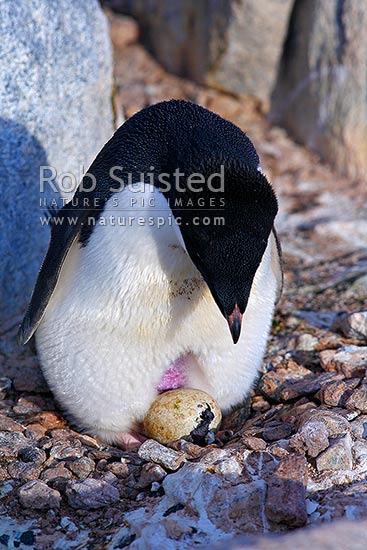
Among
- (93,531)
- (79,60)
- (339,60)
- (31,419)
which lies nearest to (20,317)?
(31,419)

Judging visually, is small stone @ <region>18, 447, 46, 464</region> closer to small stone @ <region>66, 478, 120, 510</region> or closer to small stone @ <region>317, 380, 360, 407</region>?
small stone @ <region>66, 478, 120, 510</region>

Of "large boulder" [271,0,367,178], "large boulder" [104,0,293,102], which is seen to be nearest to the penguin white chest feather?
"large boulder" [271,0,367,178]

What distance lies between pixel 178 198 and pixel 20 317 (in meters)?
1.36

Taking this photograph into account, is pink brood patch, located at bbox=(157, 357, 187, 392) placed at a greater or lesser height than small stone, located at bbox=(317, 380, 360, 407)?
lesser

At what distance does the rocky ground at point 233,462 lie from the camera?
71.3 inches

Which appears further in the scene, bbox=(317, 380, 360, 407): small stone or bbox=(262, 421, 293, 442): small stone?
bbox=(317, 380, 360, 407): small stone

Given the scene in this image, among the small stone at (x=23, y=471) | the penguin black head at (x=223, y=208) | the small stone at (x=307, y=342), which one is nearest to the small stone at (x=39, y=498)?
the small stone at (x=23, y=471)

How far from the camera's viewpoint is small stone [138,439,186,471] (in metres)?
2.13

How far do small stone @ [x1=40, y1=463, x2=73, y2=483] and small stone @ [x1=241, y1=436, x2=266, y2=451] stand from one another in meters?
0.49

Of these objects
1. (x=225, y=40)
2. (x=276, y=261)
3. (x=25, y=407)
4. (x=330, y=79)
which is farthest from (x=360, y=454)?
(x=225, y=40)

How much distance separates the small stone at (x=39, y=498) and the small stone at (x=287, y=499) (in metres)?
0.56

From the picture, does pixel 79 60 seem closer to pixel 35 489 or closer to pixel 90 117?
pixel 90 117

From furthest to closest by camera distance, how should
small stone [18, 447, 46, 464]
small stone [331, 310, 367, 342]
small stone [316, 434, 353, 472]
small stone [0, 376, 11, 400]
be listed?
1. small stone [331, 310, 367, 342]
2. small stone [0, 376, 11, 400]
3. small stone [18, 447, 46, 464]
4. small stone [316, 434, 353, 472]

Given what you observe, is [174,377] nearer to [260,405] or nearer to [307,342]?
[260,405]
